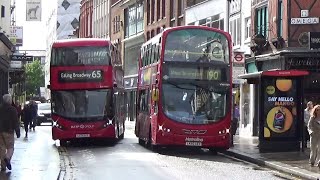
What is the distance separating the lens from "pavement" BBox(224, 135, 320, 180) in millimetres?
18078

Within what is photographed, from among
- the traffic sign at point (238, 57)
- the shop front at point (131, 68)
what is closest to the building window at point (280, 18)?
the traffic sign at point (238, 57)

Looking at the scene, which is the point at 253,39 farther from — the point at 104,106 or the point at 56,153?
the point at 56,153

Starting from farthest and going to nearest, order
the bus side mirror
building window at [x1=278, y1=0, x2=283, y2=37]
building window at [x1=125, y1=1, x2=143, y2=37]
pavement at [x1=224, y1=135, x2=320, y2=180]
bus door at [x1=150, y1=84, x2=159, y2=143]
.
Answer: building window at [x1=125, y1=1, x2=143, y2=37] < building window at [x1=278, y1=0, x2=283, y2=37] < bus door at [x1=150, y1=84, x2=159, y2=143] < the bus side mirror < pavement at [x1=224, y1=135, x2=320, y2=180]

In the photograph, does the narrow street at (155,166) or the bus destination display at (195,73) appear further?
the bus destination display at (195,73)

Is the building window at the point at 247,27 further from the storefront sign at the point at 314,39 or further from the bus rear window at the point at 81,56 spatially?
the bus rear window at the point at 81,56

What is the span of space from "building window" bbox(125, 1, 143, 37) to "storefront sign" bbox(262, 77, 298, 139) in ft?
155

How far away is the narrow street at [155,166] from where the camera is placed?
1738cm

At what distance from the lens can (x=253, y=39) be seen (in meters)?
34.7

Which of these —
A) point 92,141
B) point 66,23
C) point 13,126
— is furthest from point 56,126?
point 66,23

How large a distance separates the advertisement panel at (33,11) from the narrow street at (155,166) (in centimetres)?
4262

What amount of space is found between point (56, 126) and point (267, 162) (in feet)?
31.8

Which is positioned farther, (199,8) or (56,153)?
(199,8)

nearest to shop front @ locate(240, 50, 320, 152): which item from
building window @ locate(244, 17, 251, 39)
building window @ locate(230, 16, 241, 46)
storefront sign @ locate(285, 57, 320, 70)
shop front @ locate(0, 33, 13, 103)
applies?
storefront sign @ locate(285, 57, 320, 70)

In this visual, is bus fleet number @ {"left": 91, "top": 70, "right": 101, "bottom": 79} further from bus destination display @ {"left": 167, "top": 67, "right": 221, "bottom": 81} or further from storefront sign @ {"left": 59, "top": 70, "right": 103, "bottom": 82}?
bus destination display @ {"left": 167, "top": 67, "right": 221, "bottom": 81}
